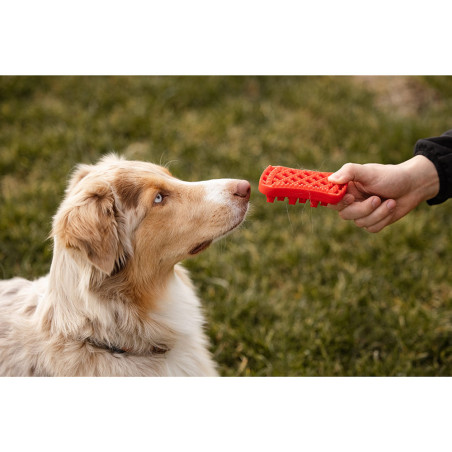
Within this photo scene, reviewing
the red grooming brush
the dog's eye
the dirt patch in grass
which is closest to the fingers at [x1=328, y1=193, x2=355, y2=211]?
the red grooming brush

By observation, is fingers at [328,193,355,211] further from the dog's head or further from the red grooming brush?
the dog's head

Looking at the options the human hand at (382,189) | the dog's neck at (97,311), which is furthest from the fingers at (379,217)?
the dog's neck at (97,311)

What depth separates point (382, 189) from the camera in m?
2.97

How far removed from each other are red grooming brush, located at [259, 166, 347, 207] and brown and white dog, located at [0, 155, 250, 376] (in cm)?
16

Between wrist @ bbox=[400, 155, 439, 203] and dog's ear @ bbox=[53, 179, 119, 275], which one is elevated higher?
wrist @ bbox=[400, 155, 439, 203]

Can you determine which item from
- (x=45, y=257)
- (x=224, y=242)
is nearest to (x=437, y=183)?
(x=224, y=242)

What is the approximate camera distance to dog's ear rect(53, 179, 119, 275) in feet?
7.93

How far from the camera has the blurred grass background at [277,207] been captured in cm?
378

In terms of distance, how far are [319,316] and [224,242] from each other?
1263mm

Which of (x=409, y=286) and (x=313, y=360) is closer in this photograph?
(x=313, y=360)

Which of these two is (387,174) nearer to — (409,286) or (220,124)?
(409,286)

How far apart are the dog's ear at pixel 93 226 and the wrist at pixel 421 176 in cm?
179

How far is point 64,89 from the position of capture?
6355 millimetres

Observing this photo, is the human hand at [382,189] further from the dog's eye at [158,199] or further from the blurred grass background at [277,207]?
the blurred grass background at [277,207]
